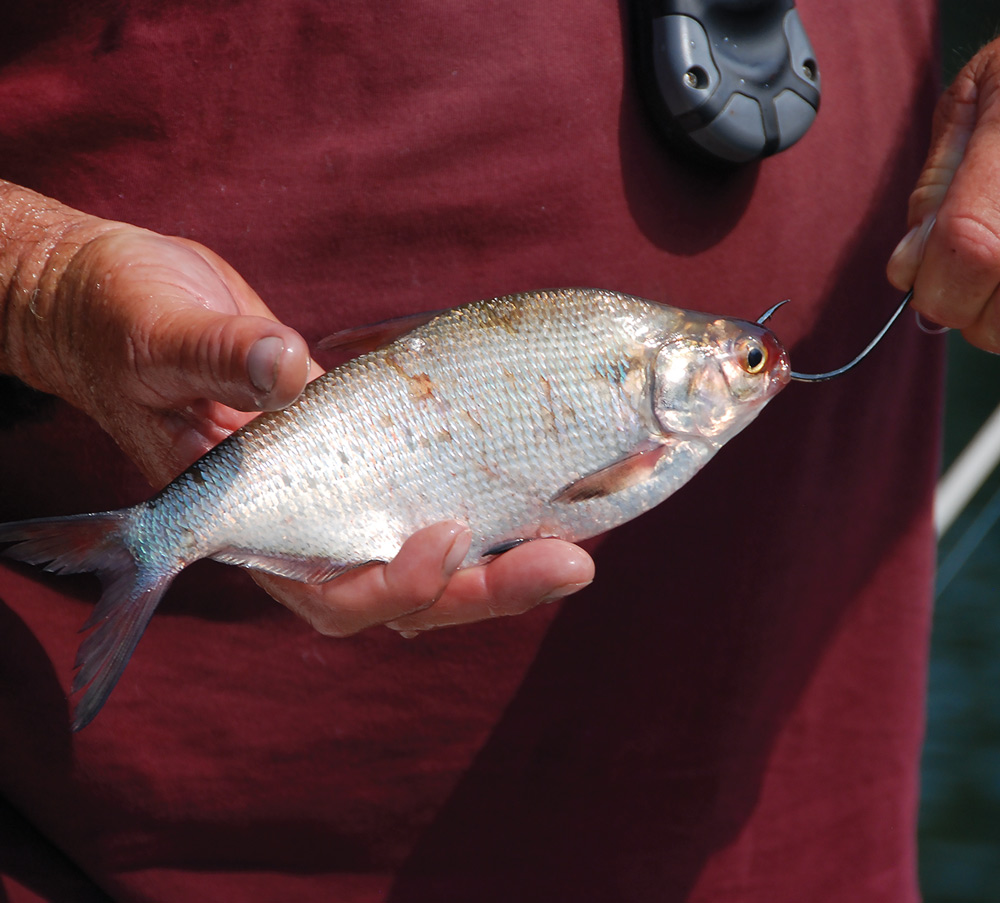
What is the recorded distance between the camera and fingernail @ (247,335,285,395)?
927mm

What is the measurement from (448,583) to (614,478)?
0.25 metres

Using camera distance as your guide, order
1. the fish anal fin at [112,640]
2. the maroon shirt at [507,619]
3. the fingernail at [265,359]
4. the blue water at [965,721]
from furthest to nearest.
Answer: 1. the blue water at [965,721]
2. the maroon shirt at [507,619]
3. the fish anal fin at [112,640]
4. the fingernail at [265,359]

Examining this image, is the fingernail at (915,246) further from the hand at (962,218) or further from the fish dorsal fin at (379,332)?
the fish dorsal fin at (379,332)

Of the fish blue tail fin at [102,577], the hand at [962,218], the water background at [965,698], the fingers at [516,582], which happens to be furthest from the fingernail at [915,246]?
the water background at [965,698]

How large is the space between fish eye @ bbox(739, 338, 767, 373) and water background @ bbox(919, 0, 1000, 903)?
1867 mm

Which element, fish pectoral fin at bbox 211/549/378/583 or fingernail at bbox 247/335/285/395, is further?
fish pectoral fin at bbox 211/549/378/583

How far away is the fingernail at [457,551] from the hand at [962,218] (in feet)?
2.20

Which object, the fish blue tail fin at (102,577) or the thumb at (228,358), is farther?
the fish blue tail fin at (102,577)

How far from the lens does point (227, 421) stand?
1.29 meters

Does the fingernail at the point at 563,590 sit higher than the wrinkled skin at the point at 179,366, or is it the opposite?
the wrinkled skin at the point at 179,366

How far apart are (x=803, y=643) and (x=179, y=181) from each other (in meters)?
1.33

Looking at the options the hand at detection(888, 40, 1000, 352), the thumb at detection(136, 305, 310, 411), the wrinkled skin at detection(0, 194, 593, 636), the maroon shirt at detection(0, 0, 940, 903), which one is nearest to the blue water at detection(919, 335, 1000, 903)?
the maroon shirt at detection(0, 0, 940, 903)

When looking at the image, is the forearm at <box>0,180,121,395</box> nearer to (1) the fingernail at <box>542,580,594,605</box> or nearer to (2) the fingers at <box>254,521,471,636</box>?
(2) the fingers at <box>254,521,471,636</box>

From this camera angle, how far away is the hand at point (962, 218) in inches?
42.7
